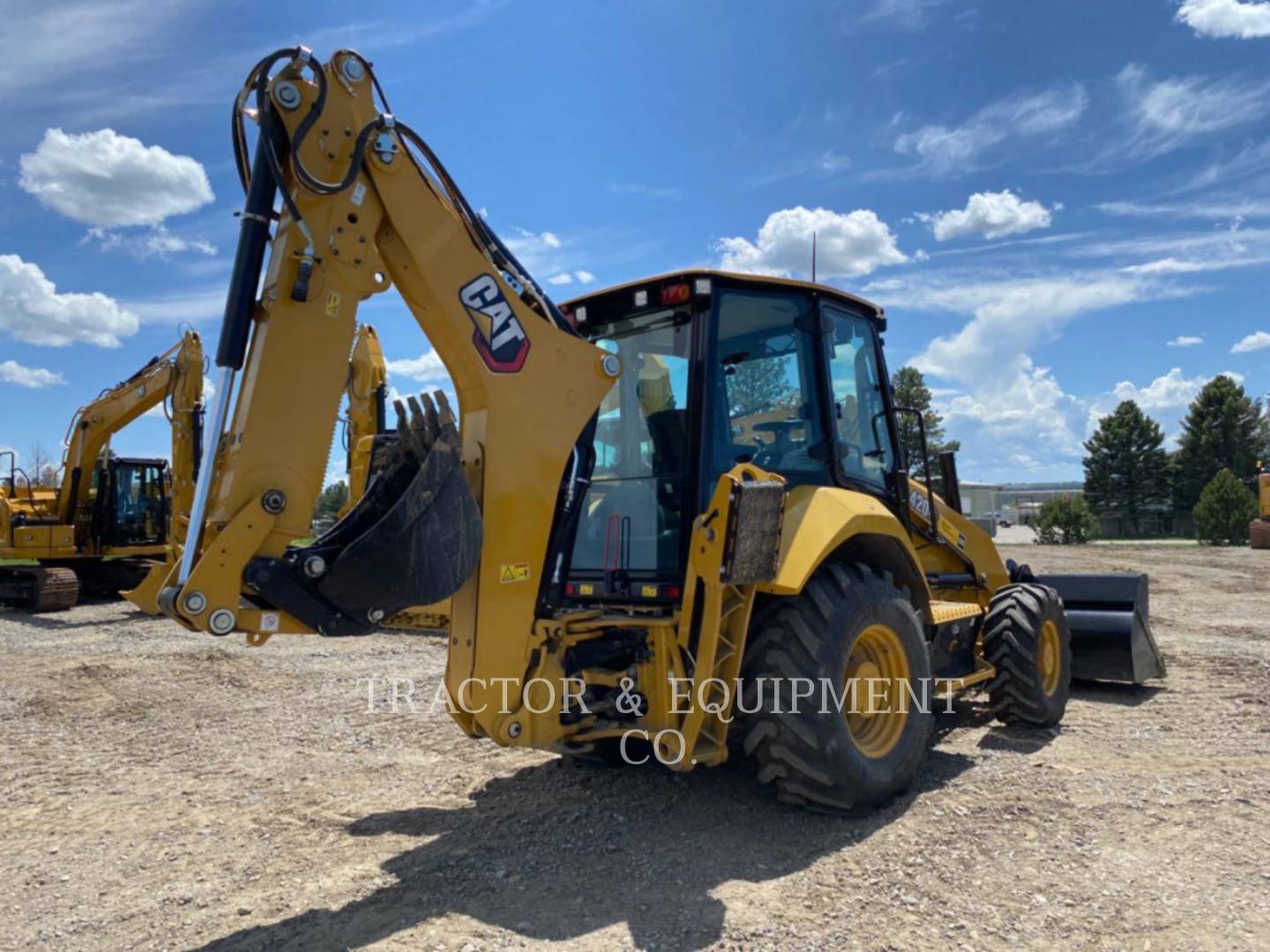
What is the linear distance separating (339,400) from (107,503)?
16354mm

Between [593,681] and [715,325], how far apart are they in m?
1.87

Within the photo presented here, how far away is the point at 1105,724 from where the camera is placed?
6.75 meters

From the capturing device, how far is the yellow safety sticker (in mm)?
4152

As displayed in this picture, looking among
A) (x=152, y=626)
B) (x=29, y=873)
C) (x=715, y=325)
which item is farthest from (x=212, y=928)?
(x=152, y=626)

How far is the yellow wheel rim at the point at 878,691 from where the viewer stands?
4945mm

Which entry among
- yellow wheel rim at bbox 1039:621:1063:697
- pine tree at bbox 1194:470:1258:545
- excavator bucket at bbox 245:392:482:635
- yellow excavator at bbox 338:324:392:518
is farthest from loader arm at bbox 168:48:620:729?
pine tree at bbox 1194:470:1258:545

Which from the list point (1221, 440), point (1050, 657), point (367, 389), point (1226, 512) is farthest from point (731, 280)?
point (1221, 440)

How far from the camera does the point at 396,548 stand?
12.3ft

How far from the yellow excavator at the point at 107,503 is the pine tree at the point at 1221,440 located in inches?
1869

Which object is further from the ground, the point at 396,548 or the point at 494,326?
the point at 494,326

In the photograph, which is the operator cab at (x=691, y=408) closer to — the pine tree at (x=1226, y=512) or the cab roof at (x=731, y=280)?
the cab roof at (x=731, y=280)

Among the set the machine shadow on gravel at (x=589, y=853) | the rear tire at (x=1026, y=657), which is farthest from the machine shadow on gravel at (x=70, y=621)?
the rear tire at (x=1026, y=657)

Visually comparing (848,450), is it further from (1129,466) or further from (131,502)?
(1129,466)

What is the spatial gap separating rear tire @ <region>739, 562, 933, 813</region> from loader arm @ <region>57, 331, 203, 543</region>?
1275cm
